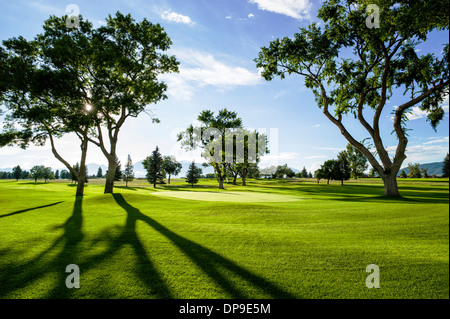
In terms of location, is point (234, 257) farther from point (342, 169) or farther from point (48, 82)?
point (342, 169)

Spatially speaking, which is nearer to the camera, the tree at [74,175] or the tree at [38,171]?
the tree at [74,175]

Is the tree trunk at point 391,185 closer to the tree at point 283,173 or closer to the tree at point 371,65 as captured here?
the tree at point 371,65

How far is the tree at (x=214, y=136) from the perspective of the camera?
143 ft

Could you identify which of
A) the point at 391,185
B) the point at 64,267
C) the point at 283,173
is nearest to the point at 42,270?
the point at 64,267

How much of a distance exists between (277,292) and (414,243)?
4609 mm

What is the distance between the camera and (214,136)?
45.3 metres

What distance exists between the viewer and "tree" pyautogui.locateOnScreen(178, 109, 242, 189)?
43.7 metres

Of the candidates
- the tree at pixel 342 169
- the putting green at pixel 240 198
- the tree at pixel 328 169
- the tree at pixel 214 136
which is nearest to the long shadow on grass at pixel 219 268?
the putting green at pixel 240 198

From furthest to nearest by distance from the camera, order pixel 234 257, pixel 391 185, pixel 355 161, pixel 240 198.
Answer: pixel 355 161, pixel 240 198, pixel 391 185, pixel 234 257

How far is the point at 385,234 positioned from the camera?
6086mm

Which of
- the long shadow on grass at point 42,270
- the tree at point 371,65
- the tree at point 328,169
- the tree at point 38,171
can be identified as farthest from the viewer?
the tree at point 38,171

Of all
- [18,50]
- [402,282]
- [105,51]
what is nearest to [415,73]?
[402,282]

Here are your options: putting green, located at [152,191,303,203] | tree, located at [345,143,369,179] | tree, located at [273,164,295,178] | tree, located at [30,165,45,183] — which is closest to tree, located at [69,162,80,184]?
putting green, located at [152,191,303,203]
